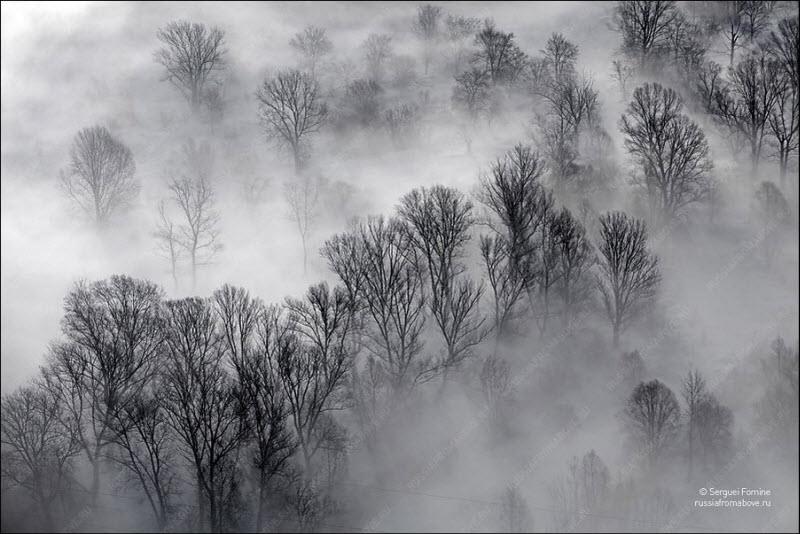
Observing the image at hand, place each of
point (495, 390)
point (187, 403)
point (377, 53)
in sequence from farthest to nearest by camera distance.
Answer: point (377, 53) < point (495, 390) < point (187, 403)

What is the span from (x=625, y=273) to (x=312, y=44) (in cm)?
Result: 6958

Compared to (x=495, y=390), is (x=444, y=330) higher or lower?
higher

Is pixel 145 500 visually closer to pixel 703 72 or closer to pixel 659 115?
pixel 659 115

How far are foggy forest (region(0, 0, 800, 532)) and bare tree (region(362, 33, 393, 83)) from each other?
884 inches

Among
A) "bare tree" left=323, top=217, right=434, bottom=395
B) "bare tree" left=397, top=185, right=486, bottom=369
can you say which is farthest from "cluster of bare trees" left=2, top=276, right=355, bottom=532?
"bare tree" left=397, top=185, right=486, bottom=369

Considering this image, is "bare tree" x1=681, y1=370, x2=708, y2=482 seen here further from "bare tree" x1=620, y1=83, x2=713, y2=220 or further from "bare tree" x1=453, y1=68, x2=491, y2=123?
"bare tree" x1=453, y1=68, x2=491, y2=123

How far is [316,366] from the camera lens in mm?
49688

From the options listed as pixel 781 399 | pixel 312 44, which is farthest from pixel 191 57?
pixel 781 399

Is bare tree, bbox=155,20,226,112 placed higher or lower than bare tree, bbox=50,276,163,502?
higher

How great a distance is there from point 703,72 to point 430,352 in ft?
147

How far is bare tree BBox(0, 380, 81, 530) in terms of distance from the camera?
4939 cm

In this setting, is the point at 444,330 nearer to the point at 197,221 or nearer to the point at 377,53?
the point at 197,221

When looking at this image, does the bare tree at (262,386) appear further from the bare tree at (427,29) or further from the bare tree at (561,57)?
the bare tree at (427,29)

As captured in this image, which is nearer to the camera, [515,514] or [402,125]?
[515,514]
